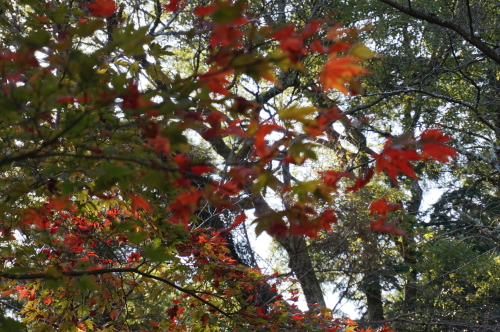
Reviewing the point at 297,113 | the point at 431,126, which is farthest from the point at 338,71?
the point at 431,126

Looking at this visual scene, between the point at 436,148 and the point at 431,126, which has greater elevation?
the point at 431,126

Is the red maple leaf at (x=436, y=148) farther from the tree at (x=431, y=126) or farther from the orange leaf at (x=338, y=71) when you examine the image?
the tree at (x=431, y=126)

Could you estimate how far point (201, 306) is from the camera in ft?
13.0

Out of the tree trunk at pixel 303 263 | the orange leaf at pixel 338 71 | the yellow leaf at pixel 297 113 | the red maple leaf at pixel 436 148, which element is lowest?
the red maple leaf at pixel 436 148

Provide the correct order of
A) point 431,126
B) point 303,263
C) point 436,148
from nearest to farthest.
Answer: point 436,148 → point 431,126 → point 303,263

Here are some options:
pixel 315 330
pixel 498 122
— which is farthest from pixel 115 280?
pixel 498 122

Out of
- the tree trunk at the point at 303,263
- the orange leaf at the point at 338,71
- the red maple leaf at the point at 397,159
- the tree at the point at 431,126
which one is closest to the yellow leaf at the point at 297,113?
the orange leaf at the point at 338,71

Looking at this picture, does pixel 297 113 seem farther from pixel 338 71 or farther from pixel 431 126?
pixel 431 126

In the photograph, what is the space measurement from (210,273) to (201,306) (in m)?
0.60

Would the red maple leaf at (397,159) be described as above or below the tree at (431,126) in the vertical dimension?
below

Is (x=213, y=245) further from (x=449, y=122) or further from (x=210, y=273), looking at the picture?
(x=449, y=122)

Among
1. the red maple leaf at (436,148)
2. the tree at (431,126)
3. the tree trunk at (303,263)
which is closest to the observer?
the red maple leaf at (436,148)

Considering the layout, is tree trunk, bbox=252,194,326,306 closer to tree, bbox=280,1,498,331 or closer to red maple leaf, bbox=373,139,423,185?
tree, bbox=280,1,498,331

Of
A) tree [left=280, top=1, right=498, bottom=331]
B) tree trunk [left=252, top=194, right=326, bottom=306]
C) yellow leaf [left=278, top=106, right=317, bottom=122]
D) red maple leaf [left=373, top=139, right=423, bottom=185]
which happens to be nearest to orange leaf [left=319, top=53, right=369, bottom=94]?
yellow leaf [left=278, top=106, right=317, bottom=122]
